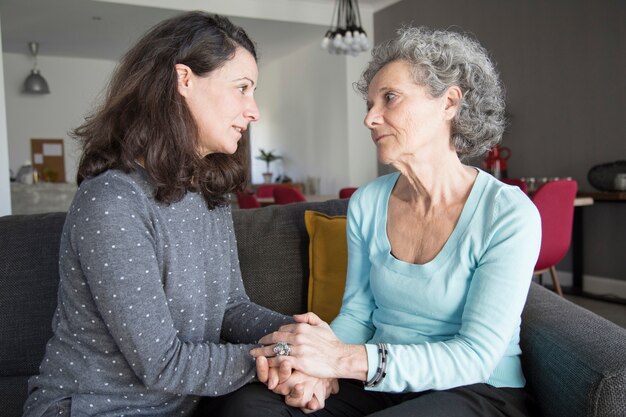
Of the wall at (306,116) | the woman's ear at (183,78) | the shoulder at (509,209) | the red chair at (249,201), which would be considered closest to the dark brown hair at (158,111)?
the woman's ear at (183,78)

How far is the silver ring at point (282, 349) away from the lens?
1.27 m

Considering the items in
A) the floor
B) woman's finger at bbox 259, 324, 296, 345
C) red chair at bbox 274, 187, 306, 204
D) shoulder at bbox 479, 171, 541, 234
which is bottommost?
the floor

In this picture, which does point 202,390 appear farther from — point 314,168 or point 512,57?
point 314,168

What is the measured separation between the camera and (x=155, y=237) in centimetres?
125

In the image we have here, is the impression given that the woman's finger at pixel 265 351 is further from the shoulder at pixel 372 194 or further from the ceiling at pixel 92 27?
the ceiling at pixel 92 27

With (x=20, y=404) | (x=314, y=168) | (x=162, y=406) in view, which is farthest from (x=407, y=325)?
(x=314, y=168)

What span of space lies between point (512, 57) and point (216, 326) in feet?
16.4

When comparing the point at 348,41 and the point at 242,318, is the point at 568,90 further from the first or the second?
the point at 242,318

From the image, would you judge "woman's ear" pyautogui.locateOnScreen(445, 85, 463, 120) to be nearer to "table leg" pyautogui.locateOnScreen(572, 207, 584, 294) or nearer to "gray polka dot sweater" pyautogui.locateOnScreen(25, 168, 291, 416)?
"gray polka dot sweater" pyautogui.locateOnScreen(25, 168, 291, 416)

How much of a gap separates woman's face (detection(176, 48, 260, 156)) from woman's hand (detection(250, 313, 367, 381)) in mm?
487

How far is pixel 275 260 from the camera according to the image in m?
1.96

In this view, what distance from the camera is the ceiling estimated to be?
668 centimetres

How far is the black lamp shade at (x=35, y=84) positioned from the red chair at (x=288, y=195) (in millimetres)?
5368

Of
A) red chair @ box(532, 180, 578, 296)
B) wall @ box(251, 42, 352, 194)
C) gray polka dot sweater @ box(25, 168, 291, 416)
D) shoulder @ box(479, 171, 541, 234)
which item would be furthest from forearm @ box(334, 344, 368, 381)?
wall @ box(251, 42, 352, 194)
